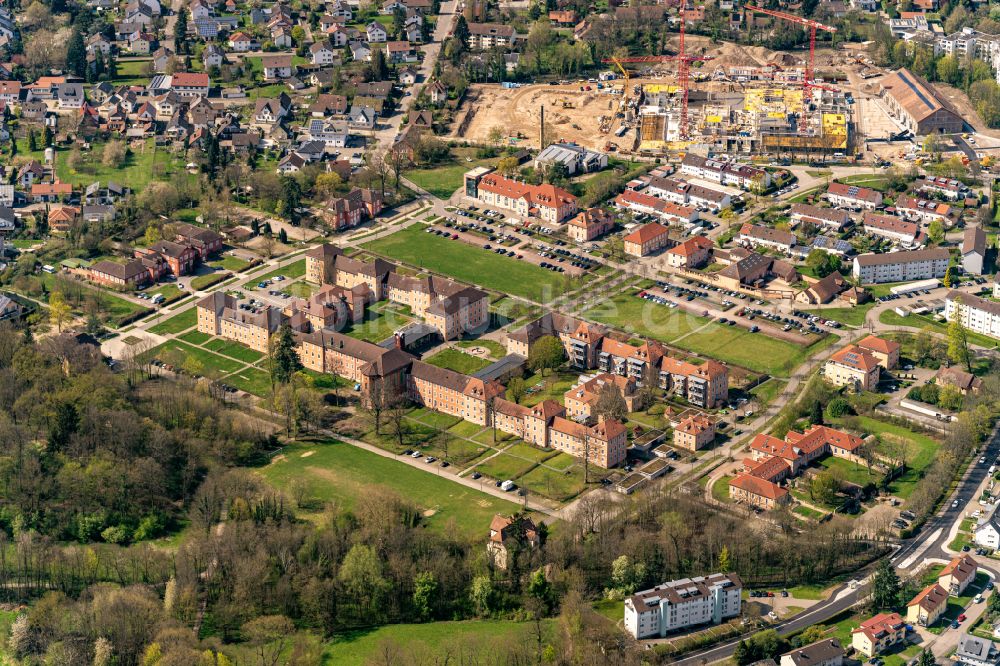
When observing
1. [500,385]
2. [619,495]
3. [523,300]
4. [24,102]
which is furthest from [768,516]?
[24,102]

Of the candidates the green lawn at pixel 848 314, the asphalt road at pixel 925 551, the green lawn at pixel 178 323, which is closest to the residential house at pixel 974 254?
the green lawn at pixel 848 314

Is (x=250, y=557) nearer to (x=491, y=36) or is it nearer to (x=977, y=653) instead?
(x=977, y=653)

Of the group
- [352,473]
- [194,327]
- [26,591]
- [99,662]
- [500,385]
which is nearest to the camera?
[99,662]

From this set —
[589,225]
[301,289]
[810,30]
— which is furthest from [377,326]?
[810,30]

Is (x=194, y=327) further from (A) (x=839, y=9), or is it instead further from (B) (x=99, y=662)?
(A) (x=839, y=9)

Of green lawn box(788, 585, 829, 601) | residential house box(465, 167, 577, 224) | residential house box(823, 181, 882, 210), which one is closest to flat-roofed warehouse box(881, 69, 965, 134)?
residential house box(823, 181, 882, 210)

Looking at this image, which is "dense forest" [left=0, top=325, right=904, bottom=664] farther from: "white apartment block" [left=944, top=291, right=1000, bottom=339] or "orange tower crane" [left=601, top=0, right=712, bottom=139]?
"orange tower crane" [left=601, top=0, right=712, bottom=139]

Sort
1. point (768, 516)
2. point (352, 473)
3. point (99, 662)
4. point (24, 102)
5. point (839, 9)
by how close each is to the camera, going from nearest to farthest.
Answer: point (99, 662) → point (768, 516) → point (352, 473) → point (24, 102) → point (839, 9)
